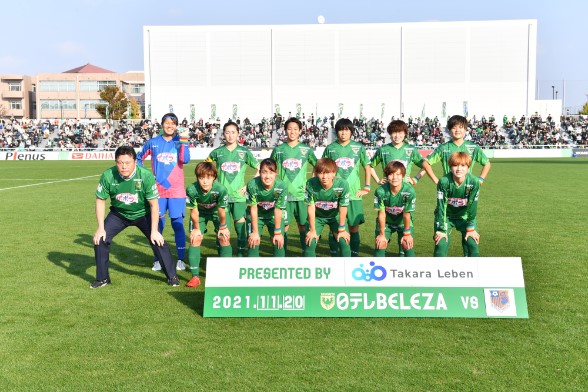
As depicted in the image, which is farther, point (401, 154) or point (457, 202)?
point (401, 154)

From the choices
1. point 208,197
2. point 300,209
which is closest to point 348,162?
point 300,209

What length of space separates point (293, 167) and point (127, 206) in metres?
2.31

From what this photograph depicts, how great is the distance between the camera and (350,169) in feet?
24.4

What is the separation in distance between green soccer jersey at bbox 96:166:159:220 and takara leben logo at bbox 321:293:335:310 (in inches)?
100

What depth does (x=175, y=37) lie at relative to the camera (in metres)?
52.5

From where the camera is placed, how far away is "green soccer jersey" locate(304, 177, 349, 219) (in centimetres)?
657

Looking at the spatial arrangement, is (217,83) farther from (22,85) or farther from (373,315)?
(22,85)

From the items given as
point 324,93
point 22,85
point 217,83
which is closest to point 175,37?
point 217,83

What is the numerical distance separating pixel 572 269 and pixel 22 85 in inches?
4237

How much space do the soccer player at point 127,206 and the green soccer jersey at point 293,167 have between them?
1.86 m

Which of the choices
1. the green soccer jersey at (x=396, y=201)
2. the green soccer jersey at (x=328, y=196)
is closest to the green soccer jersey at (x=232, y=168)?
the green soccer jersey at (x=328, y=196)

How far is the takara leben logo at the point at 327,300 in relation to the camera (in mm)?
4938

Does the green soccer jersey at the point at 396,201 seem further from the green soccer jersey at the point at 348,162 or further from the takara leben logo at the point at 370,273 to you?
the takara leben logo at the point at 370,273

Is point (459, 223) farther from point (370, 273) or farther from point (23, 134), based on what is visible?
point (23, 134)
